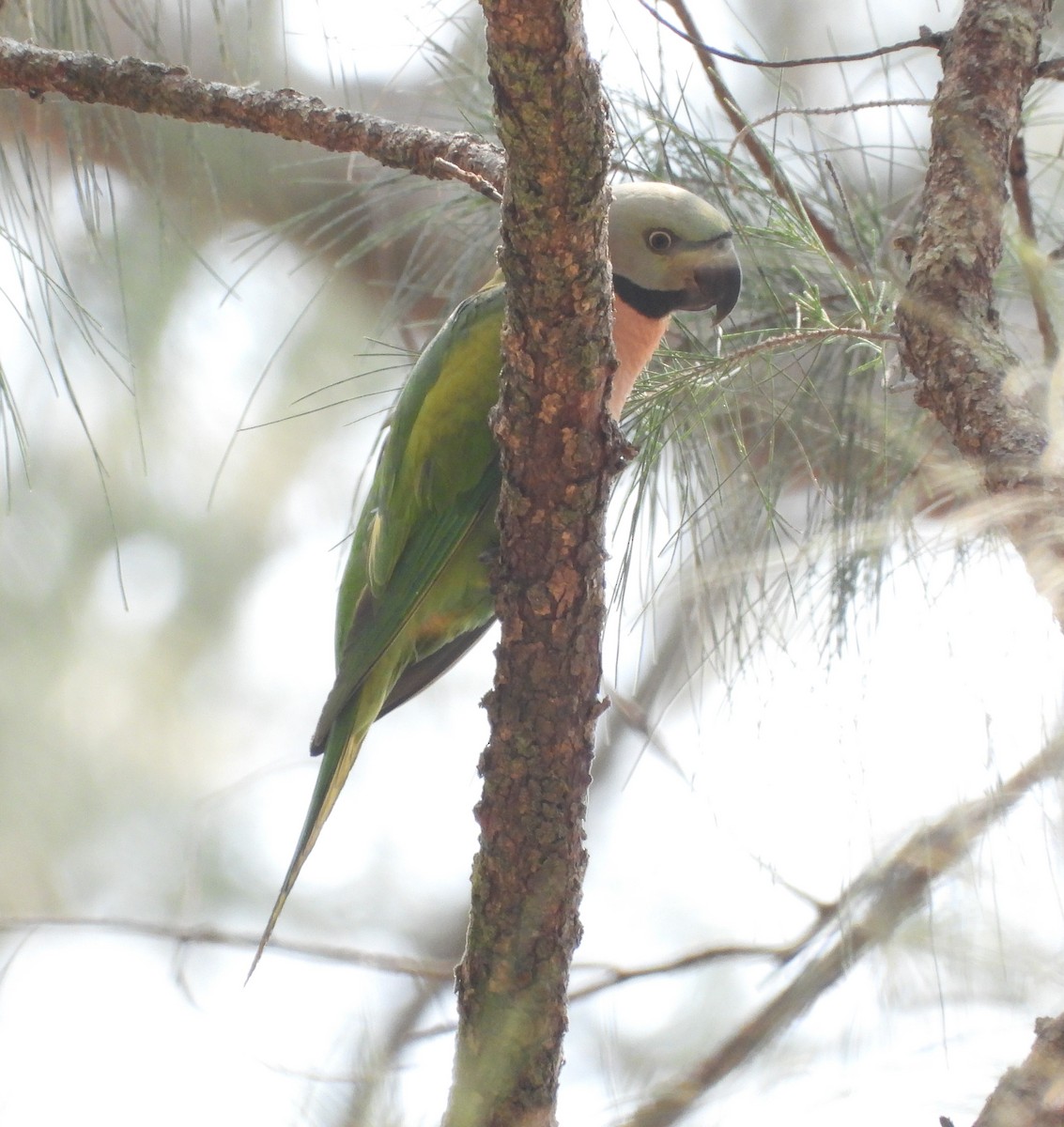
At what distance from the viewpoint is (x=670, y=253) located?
186 cm

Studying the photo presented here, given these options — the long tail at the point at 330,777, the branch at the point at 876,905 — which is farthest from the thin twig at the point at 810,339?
the long tail at the point at 330,777

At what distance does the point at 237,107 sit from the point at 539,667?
872mm

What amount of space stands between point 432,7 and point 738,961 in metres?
1.63

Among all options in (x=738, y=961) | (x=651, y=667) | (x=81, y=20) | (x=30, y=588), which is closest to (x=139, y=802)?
(x=30, y=588)

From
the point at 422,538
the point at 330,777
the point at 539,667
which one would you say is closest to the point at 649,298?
the point at 422,538

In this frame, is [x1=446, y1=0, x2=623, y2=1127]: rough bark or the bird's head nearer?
[x1=446, y1=0, x2=623, y2=1127]: rough bark

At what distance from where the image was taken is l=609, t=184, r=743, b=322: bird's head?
184cm

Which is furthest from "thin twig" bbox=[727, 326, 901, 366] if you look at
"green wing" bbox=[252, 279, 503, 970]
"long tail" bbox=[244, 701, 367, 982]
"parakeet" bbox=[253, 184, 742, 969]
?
"long tail" bbox=[244, 701, 367, 982]

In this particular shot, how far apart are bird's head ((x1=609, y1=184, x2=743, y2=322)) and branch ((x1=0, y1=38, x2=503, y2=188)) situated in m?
0.27

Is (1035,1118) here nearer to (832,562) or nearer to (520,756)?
(520,756)

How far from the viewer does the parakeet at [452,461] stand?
1.79m

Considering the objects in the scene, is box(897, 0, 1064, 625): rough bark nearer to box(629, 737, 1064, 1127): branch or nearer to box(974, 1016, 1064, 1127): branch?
box(629, 737, 1064, 1127): branch

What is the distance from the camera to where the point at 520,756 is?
141cm

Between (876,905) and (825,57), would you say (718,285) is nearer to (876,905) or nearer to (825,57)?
(825,57)
